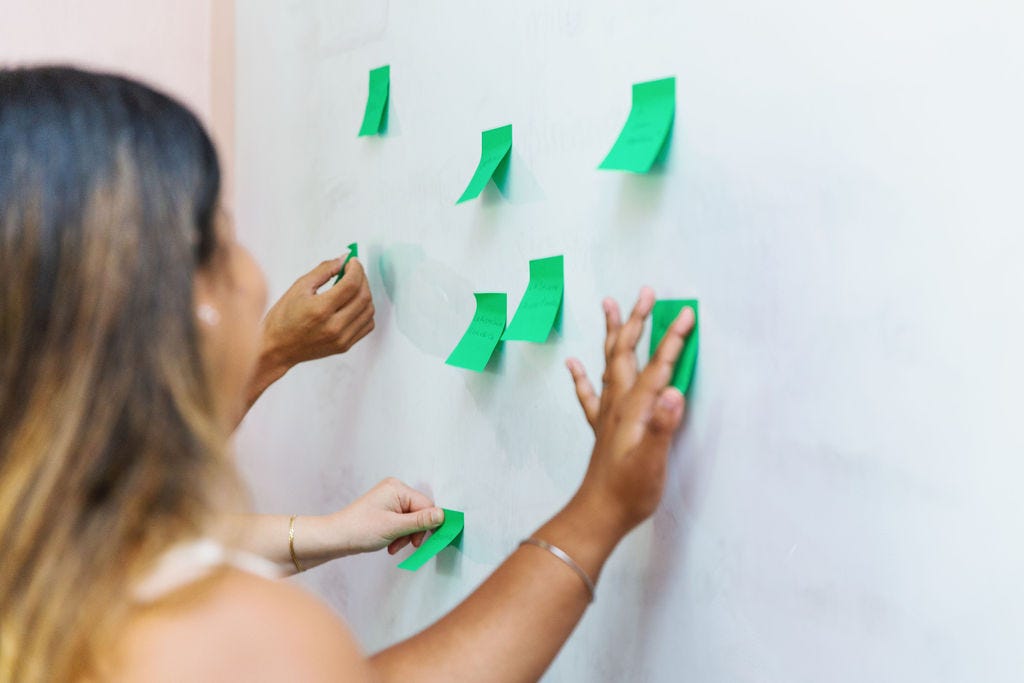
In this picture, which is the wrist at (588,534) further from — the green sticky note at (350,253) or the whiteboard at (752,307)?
the green sticky note at (350,253)

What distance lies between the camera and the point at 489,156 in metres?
0.96

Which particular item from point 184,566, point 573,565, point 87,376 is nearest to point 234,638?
point 184,566

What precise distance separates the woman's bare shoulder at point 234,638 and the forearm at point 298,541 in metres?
0.46

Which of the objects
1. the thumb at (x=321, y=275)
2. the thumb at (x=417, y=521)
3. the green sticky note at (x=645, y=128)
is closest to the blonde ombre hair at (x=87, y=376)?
the green sticky note at (x=645, y=128)

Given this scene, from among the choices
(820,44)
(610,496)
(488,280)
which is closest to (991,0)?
(820,44)

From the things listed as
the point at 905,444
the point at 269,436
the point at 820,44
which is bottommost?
the point at 269,436

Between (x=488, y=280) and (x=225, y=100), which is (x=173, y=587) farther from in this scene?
(x=225, y=100)

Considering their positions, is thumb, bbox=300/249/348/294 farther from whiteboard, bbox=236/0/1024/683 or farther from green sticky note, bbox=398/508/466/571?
green sticky note, bbox=398/508/466/571

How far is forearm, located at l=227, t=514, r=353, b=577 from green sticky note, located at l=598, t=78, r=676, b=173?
1.57 feet

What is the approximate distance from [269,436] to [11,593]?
851 millimetres

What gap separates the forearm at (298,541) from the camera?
3.39 feet

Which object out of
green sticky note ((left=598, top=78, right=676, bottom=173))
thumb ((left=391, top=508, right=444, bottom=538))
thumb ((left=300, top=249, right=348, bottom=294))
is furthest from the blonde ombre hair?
thumb ((left=300, top=249, right=348, bottom=294))

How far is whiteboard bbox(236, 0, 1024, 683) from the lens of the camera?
60 centimetres

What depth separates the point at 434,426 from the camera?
1.06 metres
